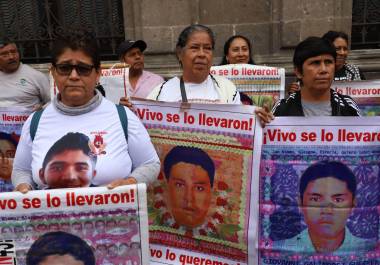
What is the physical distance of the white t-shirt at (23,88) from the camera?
13.1 ft

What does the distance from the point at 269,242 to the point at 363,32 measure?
17.4ft

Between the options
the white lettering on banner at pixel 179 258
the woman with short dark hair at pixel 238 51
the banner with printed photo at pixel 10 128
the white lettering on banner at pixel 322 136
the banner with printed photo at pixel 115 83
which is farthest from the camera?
the woman with short dark hair at pixel 238 51

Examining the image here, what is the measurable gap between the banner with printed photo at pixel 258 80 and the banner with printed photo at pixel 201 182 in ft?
5.09

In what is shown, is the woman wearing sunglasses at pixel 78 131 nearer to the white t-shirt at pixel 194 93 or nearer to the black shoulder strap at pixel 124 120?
the black shoulder strap at pixel 124 120

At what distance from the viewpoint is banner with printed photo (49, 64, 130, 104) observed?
12.7 ft

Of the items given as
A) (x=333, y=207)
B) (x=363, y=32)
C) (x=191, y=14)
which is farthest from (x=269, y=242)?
(x=363, y=32)

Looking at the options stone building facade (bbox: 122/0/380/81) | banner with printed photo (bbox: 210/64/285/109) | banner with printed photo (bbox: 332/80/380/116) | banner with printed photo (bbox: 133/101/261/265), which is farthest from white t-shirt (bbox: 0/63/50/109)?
banner with printed photo (bbox: 332/80/380/116)

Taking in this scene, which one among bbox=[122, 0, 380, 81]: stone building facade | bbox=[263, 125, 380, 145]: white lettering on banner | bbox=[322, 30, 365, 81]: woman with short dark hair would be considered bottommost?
bbox=[263, 125, 380, 145]: white lettering on banner

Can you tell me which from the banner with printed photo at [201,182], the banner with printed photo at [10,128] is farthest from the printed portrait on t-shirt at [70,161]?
the banner with printed photo at [10,128]

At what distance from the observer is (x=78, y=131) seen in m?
1.88

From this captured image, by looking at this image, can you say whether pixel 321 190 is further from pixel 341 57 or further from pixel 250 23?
pixel 250 23

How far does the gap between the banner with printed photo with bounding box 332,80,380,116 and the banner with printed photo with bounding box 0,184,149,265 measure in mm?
2452

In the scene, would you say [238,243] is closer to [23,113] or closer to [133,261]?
[133,261]

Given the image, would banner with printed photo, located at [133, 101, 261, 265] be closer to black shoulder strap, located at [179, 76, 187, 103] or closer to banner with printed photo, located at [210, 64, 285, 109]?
black shoulder strap, located at [179, 76, 187, 103]
